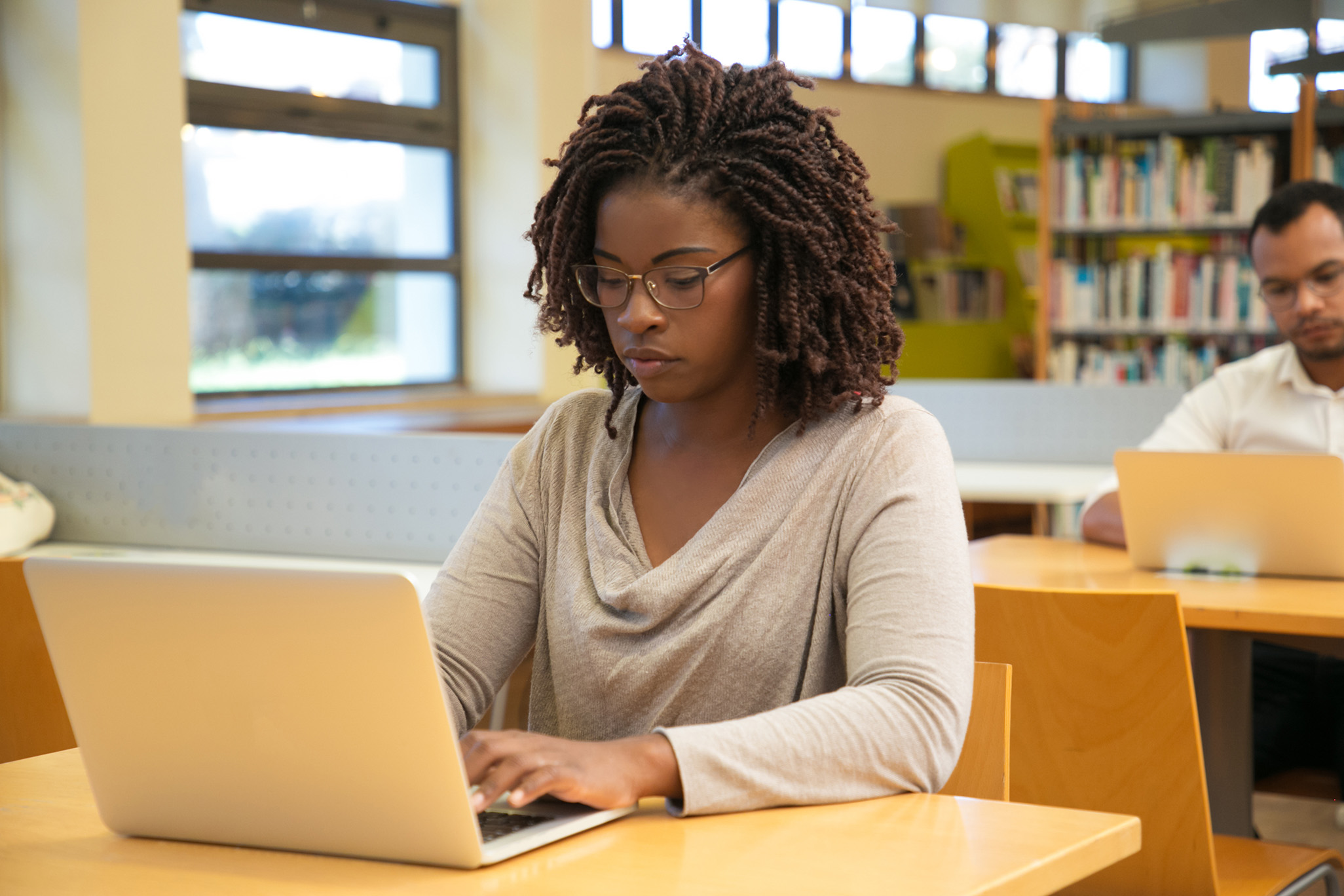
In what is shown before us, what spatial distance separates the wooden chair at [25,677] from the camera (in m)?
1.67

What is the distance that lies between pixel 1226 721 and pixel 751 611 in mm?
1075

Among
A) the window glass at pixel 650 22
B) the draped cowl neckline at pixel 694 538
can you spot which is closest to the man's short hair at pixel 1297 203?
the draped cowl neckline at pixel 694 538

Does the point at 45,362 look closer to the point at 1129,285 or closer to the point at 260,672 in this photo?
the point at 260,672

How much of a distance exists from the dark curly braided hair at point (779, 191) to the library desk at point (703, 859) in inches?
15.8

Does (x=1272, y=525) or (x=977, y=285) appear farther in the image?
(x=977, y=285)

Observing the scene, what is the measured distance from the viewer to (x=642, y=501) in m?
1.30

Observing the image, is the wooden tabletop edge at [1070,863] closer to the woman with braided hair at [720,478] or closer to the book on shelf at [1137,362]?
the woman with braided hair at [720,478]

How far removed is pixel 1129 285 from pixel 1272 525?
11.2 feet

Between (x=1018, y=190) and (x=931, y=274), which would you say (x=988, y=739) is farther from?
(x=1018, y=190)

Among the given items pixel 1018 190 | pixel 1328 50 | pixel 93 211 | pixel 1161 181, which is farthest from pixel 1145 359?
pixel 93 211

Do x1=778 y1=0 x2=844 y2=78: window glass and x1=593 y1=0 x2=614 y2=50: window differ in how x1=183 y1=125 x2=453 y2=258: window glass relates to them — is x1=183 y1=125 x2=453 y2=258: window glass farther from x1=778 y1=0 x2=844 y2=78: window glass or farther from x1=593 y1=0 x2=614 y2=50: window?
x1=778 y1=0 x2=844 y2=78: window glass

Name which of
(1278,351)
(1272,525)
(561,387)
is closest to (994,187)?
(561,387)

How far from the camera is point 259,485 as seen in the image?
2.76 meters

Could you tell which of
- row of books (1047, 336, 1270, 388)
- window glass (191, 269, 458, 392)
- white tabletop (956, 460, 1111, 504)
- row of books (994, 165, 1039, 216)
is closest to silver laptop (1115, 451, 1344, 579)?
white tabletop (956, 460, 1111, 504)
